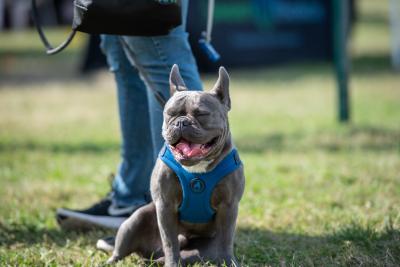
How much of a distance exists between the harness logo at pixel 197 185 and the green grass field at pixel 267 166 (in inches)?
19.1

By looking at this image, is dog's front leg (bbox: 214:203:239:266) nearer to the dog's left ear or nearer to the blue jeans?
the dog's left ear

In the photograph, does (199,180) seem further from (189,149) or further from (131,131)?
(131,131)

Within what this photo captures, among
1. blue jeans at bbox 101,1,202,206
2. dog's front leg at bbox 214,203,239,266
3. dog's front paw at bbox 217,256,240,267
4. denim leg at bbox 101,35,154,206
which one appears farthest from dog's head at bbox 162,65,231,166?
denim leg at bbox 101,35,154,206

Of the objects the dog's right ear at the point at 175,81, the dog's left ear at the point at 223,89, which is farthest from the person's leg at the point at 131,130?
the dog's left ear at the point at 223,89

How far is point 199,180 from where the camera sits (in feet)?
10.1

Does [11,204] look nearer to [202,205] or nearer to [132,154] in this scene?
[132,154]

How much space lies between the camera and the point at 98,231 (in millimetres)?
4230

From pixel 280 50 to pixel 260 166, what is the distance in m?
7.89

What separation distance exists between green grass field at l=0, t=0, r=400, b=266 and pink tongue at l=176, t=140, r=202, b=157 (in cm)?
72

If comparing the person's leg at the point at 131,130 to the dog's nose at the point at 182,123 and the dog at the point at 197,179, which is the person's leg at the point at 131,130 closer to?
the dog at the point at 197,179

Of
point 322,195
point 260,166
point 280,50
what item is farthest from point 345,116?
point 280,50

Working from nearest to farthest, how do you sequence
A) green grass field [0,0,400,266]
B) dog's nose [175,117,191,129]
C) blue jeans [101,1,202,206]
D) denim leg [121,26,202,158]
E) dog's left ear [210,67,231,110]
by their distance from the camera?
dog's nose [175,117,191,129] < dog's left ear [210,67,231,110] < denim leg [121,26,202,158] < green grass field [0,0,400,266] < blue jeans [101,1,202,206]

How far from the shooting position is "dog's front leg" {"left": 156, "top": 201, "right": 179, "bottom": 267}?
3146 millimetres

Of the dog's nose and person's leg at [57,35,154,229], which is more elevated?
the dog's nose
